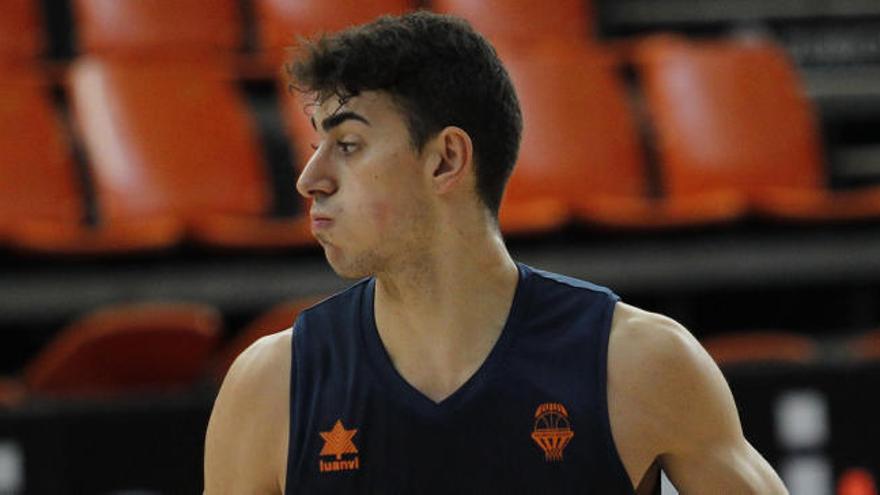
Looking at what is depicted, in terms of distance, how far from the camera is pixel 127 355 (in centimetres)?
423

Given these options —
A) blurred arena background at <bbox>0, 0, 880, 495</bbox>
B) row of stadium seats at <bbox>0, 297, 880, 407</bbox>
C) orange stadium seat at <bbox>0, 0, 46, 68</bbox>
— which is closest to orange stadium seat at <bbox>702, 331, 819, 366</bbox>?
blurred arena background at <bbox>0, 0, 880, 495</bbox>

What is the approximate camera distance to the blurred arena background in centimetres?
421

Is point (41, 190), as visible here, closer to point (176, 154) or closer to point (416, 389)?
point (176, 154)

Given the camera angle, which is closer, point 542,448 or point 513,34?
point 542,448

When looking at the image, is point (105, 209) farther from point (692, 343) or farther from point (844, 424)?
point (692, 343)

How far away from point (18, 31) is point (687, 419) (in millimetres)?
3591

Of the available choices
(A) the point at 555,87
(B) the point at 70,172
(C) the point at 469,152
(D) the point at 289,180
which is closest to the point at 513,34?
(A) the point at 555,87

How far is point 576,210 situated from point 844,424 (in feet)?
3.88

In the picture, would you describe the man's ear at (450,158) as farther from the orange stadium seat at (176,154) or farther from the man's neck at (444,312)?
the orange stadium seat at (176,154)

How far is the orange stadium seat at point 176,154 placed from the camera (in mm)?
4828

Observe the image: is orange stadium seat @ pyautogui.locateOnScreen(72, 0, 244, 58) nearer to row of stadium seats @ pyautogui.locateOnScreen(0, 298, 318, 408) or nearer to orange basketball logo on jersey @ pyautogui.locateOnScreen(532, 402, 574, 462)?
row of stadium seats @ pyautogui.locateOnScreen(0, 298, 318, 408)

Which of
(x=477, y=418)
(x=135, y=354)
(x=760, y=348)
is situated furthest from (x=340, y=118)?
(x=760, y=348)

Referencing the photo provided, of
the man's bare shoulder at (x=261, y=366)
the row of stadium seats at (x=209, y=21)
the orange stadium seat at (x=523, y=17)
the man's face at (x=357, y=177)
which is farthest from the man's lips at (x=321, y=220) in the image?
the orange stadium seat at (x=523, y=17)

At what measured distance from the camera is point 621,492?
2.40 meters
